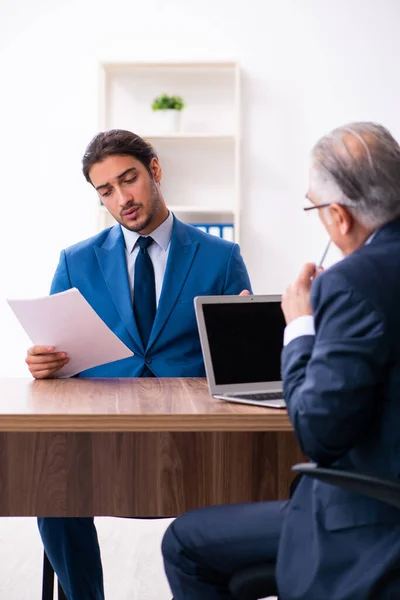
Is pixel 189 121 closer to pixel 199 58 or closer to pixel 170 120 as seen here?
pixel 170 120

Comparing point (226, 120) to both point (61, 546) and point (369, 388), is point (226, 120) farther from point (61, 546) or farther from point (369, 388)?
point (369, 388)

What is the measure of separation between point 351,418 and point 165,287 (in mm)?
1261

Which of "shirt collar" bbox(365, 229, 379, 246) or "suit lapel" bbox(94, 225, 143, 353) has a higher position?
"shirt collar" bbox(365, 229, 379, 246)

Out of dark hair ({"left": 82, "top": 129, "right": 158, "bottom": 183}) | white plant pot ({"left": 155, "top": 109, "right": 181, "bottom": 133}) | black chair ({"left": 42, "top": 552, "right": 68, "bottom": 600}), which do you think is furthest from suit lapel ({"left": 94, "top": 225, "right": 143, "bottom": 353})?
white plant pot ({"left": 155, "top": 109, "right": 181, "bottom": 133})

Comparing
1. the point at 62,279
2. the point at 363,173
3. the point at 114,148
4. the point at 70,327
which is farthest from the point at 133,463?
the point at 114,148

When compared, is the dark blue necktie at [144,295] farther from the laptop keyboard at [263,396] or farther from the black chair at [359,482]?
the black chair at [359,482]

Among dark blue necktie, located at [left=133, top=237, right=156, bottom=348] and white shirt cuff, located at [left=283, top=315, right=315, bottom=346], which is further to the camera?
dark blue necktie, located at [left=133, top=237, right=156, bottom=348]

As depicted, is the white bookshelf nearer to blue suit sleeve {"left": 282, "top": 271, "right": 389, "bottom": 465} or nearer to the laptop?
the laptop

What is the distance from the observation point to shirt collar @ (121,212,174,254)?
101 inches

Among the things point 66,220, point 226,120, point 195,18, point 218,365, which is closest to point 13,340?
point 66,220

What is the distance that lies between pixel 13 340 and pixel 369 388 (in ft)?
11.8

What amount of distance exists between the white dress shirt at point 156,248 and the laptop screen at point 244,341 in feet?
2.04

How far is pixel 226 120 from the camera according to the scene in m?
4.49

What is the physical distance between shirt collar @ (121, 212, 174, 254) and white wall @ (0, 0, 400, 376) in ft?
6.45
